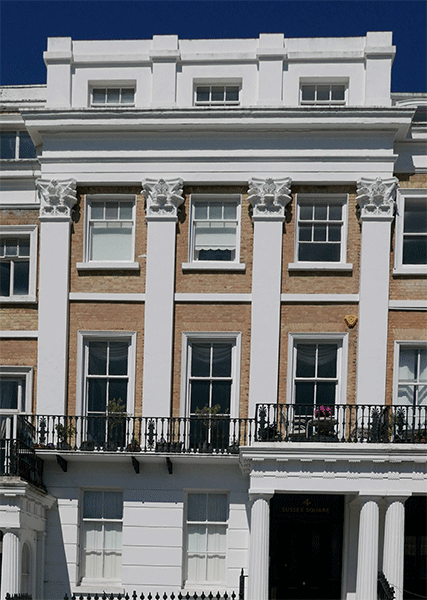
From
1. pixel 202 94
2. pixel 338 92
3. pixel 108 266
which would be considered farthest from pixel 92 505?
pixel 338 92

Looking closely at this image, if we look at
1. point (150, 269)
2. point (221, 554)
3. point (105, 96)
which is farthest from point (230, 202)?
point (221, 554)

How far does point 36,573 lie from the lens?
856 inches

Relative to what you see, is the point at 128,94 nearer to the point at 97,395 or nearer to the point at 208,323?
the point at 208,323

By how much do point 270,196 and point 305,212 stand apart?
1.01 metres

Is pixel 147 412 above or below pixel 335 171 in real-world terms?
below

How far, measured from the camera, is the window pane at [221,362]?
75.3 feet

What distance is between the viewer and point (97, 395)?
2308 centimetres

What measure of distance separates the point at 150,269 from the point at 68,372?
3.04 m

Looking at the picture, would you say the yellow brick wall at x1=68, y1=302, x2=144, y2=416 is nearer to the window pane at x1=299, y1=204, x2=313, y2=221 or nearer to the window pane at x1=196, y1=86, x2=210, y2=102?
the window pane at x1=299, y1=204, x2=313, y2=221

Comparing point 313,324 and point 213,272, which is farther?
point 213,272

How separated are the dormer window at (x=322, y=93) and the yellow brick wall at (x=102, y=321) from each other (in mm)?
6389

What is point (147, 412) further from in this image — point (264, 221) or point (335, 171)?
point (335, 171)

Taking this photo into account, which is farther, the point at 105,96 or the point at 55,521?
the point at 105,96

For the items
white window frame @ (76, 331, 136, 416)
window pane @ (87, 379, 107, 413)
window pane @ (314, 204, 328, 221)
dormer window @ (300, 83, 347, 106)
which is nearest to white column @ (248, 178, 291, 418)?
window pane @ (314, 204, 328, 221)
